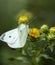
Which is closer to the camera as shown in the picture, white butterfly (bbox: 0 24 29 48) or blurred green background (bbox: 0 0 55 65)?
white butterfly (bbox: 0 24 29 48)

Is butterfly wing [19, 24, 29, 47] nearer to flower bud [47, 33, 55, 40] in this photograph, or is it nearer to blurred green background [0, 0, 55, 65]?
flower bud [47, 33, 55, 40]

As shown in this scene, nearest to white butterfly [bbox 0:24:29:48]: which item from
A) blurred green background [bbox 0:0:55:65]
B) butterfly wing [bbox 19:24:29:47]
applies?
butterfly wing [bbox 19:24:29:47]

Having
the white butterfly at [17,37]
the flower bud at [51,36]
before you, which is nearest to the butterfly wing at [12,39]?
the white butterfly at [17,37]

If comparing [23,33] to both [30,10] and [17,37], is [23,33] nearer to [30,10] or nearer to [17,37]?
[17,37]

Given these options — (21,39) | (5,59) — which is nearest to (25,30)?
(21,39)

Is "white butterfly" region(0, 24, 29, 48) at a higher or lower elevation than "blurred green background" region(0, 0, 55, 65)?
lower

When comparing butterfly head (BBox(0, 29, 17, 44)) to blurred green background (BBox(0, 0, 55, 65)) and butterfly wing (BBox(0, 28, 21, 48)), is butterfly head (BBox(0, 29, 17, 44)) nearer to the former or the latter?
butterfly wing (BBox(0, 28, 21, 48))

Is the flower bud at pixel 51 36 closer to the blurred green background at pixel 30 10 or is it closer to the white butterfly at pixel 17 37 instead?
the white butterfly at pixel 17 37

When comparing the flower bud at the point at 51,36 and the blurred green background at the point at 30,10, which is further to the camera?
the blurred green background at the point at 30,10

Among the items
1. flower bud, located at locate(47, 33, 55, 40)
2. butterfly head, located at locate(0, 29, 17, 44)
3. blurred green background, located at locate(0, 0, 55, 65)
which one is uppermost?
blurred green background, located at locate(0, 0, 55, 65)
